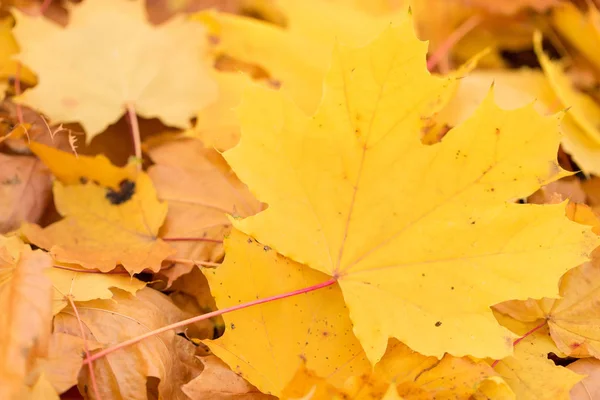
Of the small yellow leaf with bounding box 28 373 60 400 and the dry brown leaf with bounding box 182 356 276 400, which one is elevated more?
the small yellow leaf with bounding box 28 373 60 400

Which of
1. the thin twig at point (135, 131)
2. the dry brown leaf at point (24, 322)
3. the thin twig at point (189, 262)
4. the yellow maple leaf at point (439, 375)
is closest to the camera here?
the dry brown leaf at point (24, 322)

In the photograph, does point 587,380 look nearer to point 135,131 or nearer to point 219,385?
point 219,385

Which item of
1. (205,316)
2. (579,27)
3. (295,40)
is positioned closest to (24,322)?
→ (205,316)

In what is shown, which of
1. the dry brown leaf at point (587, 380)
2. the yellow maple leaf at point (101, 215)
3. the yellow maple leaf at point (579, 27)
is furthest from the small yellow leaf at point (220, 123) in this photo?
the yellow maple leaf at point (579, 27)

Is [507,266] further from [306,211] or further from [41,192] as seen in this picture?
[41,192]

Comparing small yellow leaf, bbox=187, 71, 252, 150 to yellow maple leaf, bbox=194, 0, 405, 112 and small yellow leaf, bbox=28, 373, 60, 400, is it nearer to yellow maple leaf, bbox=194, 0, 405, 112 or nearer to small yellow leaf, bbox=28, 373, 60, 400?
yellow maple leaf, bbox=194, 0, 405, 112

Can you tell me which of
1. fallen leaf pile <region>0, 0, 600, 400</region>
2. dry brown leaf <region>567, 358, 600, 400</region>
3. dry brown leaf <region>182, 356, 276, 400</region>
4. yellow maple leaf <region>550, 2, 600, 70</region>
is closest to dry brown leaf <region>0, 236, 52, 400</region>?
fallen leaf pile <region>0, 0, 600, 400</region>

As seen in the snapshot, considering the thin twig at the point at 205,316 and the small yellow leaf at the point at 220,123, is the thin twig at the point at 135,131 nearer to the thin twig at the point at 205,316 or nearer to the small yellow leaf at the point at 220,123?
the small yellow leaf at the point at 220,123
